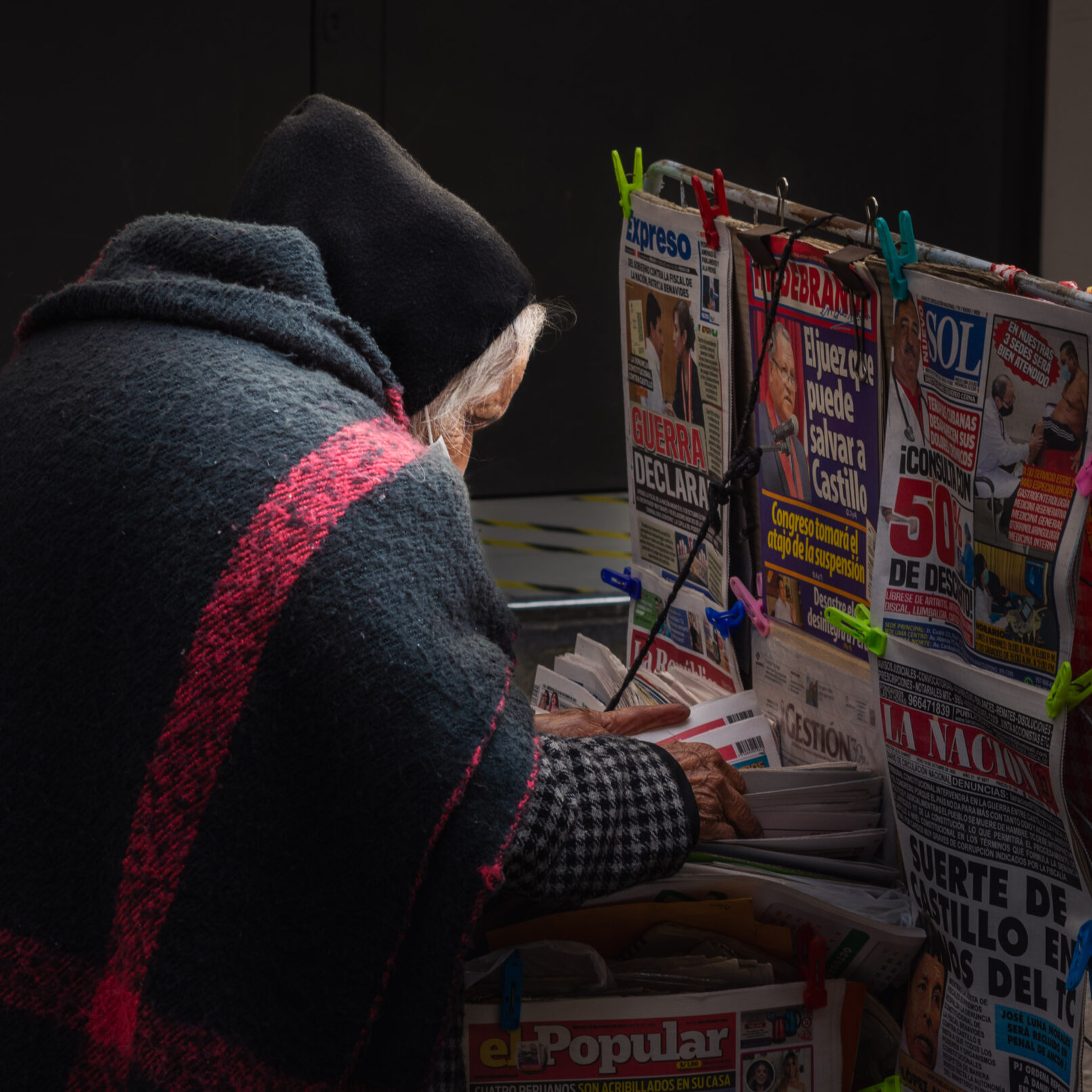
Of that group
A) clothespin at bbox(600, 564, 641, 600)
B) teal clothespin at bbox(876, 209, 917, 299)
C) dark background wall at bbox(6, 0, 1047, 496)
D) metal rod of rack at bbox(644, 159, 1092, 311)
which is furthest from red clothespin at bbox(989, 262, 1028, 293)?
dark background wall at bbox(6, 0, 1047, 496)

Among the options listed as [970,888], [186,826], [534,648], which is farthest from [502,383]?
[534,648]

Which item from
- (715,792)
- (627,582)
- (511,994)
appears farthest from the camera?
(627,582)

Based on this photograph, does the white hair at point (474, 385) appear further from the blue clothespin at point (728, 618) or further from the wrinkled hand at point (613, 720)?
the blue clothespin at point (728, 618)

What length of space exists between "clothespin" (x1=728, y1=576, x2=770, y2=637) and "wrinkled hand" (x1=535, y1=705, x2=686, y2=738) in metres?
0.15

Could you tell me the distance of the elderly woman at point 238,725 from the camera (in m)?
0.97

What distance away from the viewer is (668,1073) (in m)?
1.22

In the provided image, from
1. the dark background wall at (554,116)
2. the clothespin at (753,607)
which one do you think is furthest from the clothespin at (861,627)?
the dark background wall at (554,116)

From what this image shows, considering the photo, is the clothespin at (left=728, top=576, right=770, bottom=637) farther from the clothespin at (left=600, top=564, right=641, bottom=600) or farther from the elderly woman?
the elderly woman

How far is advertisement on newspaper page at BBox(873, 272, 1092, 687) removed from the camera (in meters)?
1.09

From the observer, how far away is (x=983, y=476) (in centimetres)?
118

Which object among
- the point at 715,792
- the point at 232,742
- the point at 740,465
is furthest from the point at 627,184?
the point at 232,742

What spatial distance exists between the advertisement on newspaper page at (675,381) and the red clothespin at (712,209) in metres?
0.02

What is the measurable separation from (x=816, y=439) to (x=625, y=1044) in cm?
68

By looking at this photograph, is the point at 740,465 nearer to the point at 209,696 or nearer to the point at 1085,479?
the point at 1085,479
